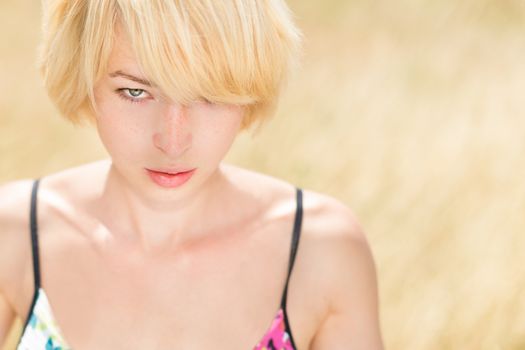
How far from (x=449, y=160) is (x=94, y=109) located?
200cm

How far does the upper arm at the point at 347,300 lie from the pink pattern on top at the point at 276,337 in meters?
0.07

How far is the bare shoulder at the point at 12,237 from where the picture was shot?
2.17 meters

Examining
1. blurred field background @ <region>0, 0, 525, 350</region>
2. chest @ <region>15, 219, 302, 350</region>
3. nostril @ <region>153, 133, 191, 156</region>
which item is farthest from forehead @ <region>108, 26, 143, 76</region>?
blurred field background @ <region>0, 0, 525, 350</region>

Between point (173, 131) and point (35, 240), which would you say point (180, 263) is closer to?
point (35, 240)

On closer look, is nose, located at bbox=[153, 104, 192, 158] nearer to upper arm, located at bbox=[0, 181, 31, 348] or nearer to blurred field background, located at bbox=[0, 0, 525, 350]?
upper arm, located at bbox=[0, 181, 31, 348]

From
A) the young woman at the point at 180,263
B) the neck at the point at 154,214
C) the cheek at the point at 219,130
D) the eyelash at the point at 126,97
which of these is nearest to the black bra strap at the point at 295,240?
the young woman at the point at 180,263

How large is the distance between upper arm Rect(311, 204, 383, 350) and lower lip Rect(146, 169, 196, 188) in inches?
15.1

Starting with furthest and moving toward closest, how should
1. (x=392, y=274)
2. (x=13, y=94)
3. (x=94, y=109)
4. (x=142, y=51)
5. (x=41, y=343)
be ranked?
1. (x=13, y=94)
2. (x=392, y=274)
3. (x=41, y=343)
4. (x=94, y=109)
5. (x=142, y=51)

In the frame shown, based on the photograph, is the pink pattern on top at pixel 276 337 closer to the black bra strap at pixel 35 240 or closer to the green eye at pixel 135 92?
the black bra strap at pixel 35 240

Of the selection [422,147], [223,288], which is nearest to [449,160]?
[422,147]

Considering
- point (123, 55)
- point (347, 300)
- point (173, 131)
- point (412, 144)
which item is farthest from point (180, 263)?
point (412, 144)

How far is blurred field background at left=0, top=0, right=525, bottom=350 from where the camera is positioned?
10.7 ft

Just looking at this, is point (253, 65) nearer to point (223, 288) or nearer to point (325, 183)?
point (223, 288)

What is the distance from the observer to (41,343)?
83.2 inches
